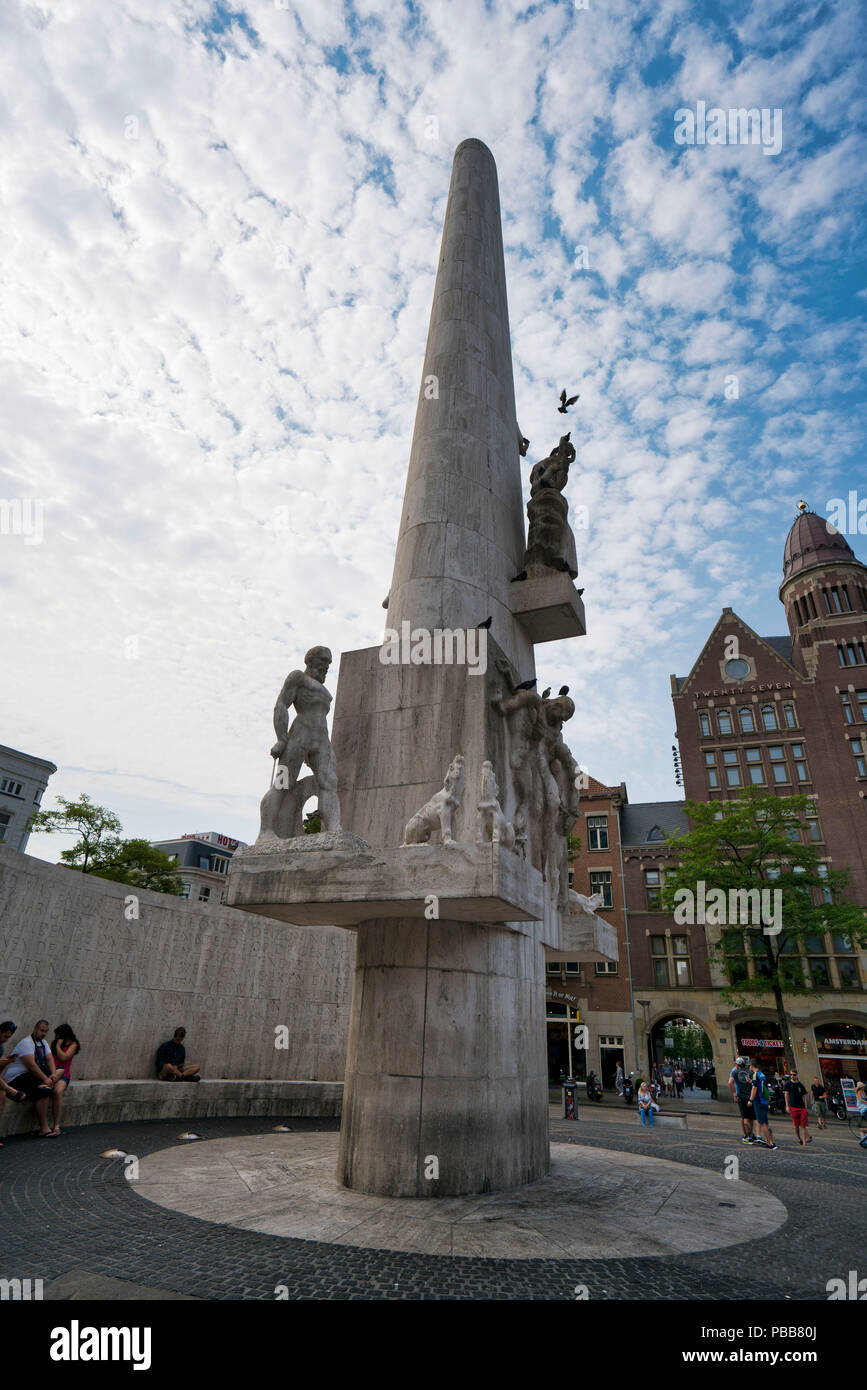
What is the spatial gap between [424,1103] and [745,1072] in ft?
37.6

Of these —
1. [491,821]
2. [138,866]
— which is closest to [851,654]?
[138,866]

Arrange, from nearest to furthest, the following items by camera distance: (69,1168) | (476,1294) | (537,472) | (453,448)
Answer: (476,1294) → (69,1168) → (453,448) → (537,472)

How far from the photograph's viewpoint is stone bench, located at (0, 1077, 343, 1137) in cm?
1224

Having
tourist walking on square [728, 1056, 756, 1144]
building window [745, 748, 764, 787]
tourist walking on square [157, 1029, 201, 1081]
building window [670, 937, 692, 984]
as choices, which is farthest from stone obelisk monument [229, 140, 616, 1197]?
building window [745, 748, 764, 787]

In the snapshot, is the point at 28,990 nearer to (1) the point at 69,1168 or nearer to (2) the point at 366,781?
(1) the point at 69,1168

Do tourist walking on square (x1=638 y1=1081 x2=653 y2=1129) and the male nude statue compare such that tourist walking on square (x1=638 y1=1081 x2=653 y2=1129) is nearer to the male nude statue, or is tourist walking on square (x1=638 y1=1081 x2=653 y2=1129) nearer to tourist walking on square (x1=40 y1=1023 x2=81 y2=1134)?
tourist walking on square (x1=40 y1=1023 x2=81 y2=1134)

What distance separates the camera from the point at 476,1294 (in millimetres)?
4922

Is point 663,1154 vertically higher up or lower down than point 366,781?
lower down

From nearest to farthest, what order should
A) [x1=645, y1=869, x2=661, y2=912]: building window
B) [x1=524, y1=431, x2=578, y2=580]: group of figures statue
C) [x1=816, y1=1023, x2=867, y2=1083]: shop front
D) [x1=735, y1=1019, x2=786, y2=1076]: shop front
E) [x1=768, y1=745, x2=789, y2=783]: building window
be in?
1. [x1=524, y1=431, x2=578, y2=580]: group of figures statue
2. [x1=816, y1=1023, x2=867, y2=1083]: shop front
3. [x1=735, y1=1019, x2=786, y2=1076]: shop front
4. [x1=645, y1=869, x2=661, y2=912]: building window
5. [x1=768, y1=745, x2=789, y2=783]: building window

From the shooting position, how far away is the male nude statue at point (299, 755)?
367 inches

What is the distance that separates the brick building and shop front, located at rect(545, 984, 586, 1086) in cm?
101

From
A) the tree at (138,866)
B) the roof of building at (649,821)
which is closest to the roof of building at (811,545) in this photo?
the roof of building at (649,821)
